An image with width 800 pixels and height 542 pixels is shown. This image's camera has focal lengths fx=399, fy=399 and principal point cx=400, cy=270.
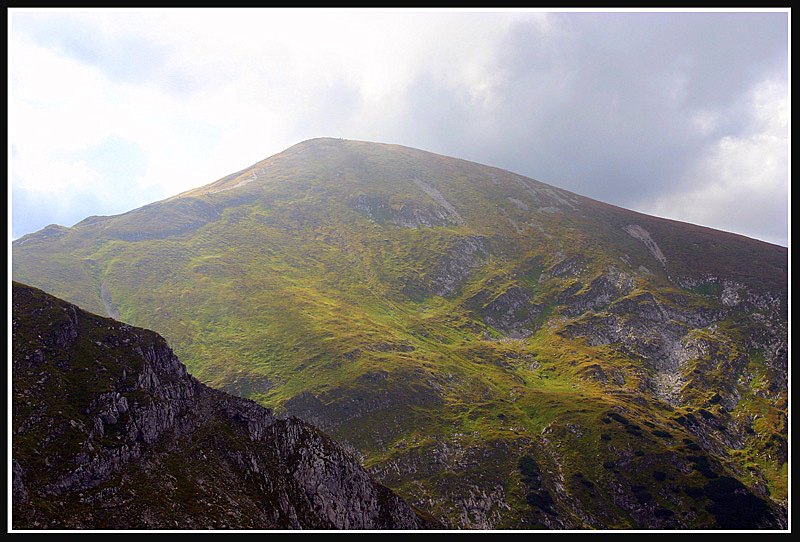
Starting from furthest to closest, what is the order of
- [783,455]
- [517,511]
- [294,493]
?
[783,455], [517,511], [294,493]

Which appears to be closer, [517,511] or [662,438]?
[517,511]

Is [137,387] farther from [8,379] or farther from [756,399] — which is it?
[756,399]

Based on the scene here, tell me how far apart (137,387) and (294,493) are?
26.6 m

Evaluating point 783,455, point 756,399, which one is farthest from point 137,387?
point 756,399

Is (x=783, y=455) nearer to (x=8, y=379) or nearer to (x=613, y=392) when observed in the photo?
(x=613, y=392)

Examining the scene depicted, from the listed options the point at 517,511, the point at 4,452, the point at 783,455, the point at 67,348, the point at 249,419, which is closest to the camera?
the point at 4,452

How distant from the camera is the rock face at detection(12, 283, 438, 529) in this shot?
4109cm

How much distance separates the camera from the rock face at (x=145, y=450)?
135 ft

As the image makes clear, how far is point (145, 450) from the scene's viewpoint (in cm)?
5053

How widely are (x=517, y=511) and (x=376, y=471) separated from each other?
39339mm

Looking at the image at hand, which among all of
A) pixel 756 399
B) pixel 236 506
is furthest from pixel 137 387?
pixel 756 399

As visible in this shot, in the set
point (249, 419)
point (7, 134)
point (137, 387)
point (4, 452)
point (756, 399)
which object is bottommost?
point (756, 399)

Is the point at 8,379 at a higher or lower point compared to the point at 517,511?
higher

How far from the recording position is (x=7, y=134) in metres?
26.2
